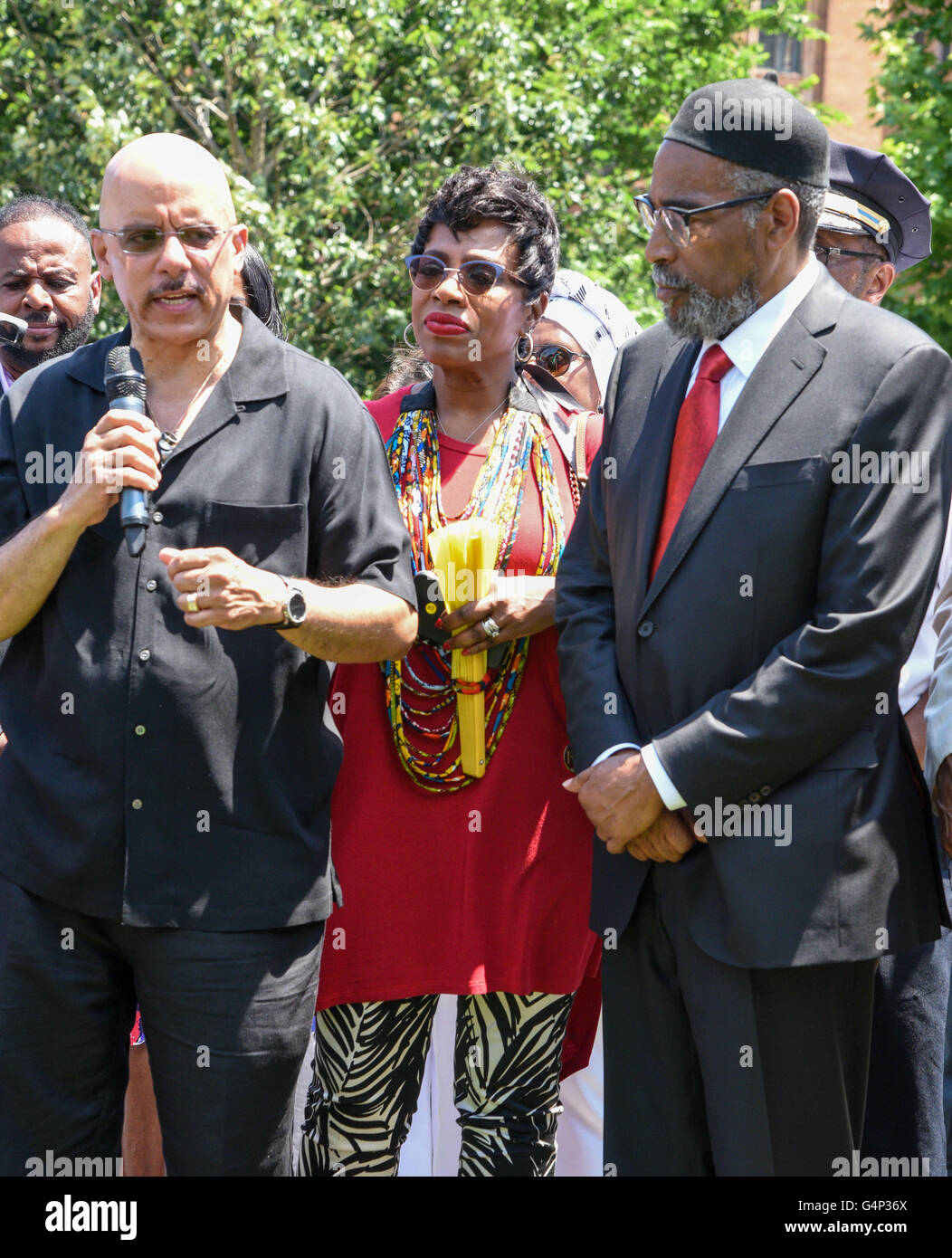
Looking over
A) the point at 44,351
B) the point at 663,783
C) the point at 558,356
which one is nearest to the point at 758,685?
the point at 663,783

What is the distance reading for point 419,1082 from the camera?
3713mm

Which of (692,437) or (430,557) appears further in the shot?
(430,557)

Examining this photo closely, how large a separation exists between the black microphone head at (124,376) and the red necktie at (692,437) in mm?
1106

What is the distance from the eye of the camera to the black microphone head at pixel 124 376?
2.97 metres

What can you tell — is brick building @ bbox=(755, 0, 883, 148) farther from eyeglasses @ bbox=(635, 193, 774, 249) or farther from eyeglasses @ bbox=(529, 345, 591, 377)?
eyeglasses @ bbox=(635, 193, 774, 249)

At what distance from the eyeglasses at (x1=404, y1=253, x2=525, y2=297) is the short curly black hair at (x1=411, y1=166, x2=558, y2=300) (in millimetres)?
91

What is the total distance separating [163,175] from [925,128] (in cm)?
1605

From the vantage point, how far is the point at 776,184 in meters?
3.09

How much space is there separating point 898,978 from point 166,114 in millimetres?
11205

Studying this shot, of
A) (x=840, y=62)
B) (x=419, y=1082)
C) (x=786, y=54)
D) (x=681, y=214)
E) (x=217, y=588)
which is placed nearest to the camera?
(x=217, y=588)

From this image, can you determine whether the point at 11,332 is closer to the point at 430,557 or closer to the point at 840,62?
the point at 430,557

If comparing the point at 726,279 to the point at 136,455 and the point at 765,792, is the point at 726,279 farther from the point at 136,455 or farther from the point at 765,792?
the point at 136,455

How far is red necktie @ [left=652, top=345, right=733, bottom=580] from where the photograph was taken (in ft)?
10.4

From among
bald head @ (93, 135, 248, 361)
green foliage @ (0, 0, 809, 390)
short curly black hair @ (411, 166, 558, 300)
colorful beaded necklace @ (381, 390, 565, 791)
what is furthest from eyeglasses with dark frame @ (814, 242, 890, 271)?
green foliage @ (0, 0, 809, 390)
